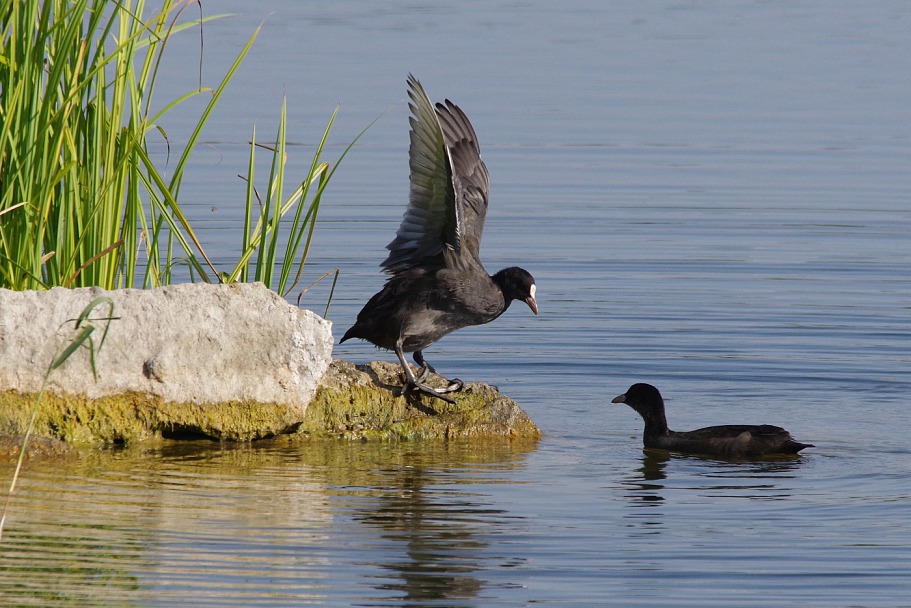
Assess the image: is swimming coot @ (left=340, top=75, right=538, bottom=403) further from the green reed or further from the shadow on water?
the shadow on water

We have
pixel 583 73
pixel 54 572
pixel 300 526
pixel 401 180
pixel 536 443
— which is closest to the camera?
pixel 54 572

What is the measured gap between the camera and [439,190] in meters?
7.49

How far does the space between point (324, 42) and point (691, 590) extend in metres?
16.3

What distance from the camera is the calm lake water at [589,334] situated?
18.5ft

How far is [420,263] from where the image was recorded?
793 cm

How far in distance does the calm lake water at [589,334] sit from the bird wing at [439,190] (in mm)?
1062

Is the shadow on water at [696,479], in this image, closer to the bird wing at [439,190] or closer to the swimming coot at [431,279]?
the swimming coot at [431,279]

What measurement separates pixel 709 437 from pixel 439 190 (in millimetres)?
1989

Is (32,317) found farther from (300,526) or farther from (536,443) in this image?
(536,443)

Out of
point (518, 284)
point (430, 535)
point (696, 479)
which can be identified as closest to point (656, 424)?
point (696, 479)

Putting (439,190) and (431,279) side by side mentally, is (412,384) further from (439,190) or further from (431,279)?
(439,190)

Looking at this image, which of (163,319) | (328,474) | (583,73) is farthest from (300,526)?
(583,73)

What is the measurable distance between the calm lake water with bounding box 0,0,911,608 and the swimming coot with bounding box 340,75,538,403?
2.11ft

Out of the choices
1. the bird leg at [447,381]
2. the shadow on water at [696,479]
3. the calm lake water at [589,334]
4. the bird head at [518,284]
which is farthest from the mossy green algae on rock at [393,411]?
the shadow on water at [696,479]
